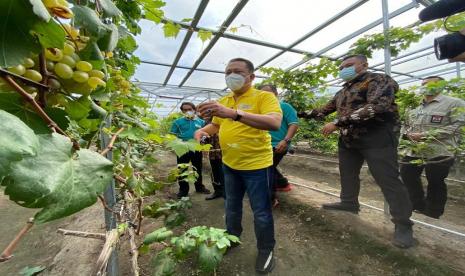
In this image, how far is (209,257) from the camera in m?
1.19

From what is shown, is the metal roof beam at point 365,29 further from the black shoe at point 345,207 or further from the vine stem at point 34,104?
the vine stem at point 34,104

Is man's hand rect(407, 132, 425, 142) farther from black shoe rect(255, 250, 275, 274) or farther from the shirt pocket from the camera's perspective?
black shoe rect(255, 250, 275, 274)

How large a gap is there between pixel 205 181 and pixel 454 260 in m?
4.35

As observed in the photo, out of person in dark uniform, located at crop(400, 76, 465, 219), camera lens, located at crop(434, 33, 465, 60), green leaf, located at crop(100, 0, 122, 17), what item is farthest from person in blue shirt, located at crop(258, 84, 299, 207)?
green leaf, located at crop(100, 0, 122, 17)

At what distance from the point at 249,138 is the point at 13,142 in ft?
5.86

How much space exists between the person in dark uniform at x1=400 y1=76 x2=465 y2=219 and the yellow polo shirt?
5.81ft

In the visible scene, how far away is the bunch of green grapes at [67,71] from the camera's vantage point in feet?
1.18

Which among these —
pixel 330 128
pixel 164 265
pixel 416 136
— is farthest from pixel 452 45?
pixel 164 265

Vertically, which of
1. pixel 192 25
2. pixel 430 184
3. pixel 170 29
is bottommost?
pixel 430 184

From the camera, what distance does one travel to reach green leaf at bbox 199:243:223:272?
1172 mm

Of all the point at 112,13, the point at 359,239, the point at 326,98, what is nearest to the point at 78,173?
the point at 112,13

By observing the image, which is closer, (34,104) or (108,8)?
(34,104)

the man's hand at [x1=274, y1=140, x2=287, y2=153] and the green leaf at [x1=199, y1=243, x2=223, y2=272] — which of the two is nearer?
the green leaf at [x1=199, y1=243, x2=223, y2=272]

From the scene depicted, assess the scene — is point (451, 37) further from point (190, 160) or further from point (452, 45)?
point (190, 160)
